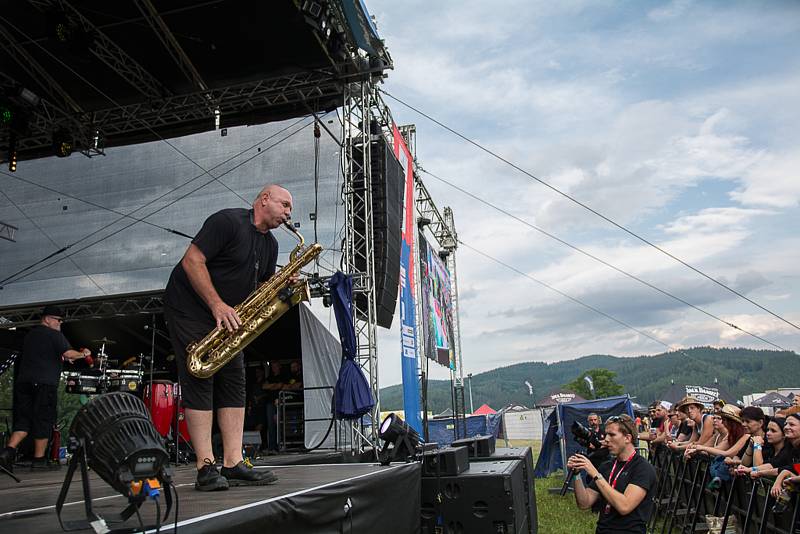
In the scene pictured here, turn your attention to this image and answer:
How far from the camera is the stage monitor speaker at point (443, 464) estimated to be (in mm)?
3594

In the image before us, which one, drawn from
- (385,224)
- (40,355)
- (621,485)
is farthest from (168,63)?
(621,485)

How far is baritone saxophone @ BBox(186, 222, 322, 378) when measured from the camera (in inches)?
102

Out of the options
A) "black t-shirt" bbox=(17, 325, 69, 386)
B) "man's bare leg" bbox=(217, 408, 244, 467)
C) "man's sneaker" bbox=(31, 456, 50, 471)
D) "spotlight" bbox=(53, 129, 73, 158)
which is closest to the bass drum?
"man's sneaker" bbox=(31, 456, 50, 471)

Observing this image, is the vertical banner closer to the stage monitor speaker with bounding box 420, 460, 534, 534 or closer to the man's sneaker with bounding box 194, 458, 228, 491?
the stage monitor speaker with bounding box 420, 460, 534, 534

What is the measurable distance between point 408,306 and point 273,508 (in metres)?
8.49

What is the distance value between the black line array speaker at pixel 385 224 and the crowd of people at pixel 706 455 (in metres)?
4.85

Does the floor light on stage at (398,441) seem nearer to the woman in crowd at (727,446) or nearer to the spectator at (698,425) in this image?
the woman in crowd at (727,446)

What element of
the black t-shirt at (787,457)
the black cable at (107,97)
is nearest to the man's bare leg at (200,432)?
the black t-shirt at (787,457)

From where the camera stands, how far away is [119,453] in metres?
1.37

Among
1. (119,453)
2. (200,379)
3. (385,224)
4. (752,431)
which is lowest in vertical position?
(752,431)

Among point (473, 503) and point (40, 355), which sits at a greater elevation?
point (40, 355)

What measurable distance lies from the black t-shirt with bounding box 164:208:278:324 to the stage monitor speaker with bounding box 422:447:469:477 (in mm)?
1649

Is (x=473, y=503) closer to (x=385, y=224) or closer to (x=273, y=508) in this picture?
(x=273, y=508)

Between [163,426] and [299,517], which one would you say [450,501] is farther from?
[163,426]
